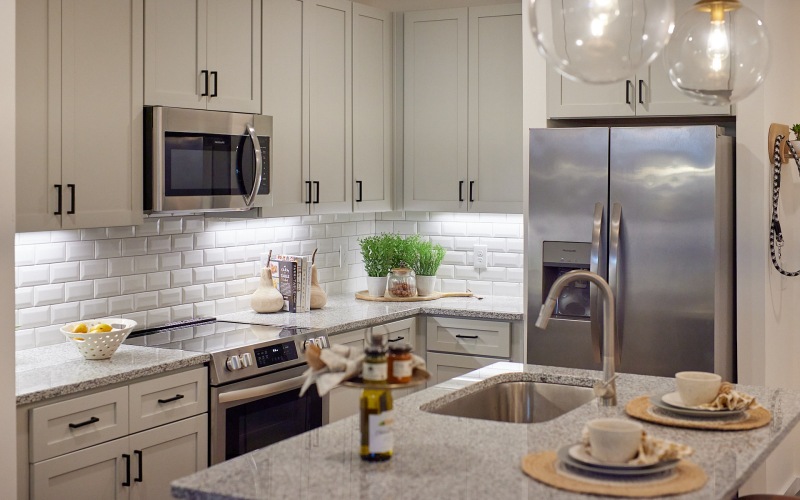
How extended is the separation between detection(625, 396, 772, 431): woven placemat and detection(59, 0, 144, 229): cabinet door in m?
2.06

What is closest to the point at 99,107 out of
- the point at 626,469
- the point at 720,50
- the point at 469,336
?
the point at 469,336

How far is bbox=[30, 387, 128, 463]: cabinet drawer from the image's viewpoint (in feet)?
10.2

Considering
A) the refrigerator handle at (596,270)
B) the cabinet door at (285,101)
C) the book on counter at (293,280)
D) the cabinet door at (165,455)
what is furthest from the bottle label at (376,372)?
the book on counter at (293,280)

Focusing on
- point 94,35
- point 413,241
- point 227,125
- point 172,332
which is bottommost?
point 172,332

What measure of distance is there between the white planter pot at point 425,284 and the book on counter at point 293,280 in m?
0.77

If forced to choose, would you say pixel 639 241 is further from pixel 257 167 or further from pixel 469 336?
pixel 257 167

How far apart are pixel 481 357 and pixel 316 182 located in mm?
1211

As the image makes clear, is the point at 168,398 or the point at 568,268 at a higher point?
the point at 568,268

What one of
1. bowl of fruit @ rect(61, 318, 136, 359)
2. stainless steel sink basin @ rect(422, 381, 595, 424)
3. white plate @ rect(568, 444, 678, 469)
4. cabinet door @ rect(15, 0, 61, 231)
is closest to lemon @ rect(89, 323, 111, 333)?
bowl of fruit @ rect(61, 318, 136, 359)

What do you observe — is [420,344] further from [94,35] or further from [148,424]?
[94,35]

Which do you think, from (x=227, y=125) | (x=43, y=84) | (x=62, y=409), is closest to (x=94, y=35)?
(x=43, y=84)

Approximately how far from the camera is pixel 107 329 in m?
3.61

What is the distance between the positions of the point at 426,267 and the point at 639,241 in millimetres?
1464

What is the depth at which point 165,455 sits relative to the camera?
11.8 feet
